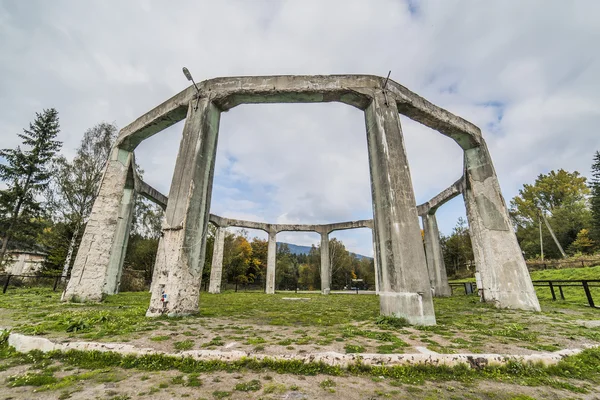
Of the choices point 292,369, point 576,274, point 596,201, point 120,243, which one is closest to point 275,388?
point 292,369

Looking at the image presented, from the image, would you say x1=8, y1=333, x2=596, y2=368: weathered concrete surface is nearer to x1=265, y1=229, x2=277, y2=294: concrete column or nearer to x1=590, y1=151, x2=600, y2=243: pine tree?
x1=265, y1=229, x2=277, y2=294: concrete column

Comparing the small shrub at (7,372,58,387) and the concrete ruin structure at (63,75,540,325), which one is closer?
the small shrub at (7,372,58,387)

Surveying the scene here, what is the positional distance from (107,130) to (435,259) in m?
26.8

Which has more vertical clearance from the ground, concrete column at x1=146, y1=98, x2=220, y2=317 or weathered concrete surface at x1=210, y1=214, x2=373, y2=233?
weathered concrete surface at x1=210, y1=214, x2=373, y2=233

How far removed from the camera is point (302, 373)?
2672mm

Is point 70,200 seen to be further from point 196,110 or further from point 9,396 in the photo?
point 9,396

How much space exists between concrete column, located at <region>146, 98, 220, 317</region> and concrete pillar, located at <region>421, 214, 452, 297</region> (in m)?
15.2

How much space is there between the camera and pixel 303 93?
7879mm

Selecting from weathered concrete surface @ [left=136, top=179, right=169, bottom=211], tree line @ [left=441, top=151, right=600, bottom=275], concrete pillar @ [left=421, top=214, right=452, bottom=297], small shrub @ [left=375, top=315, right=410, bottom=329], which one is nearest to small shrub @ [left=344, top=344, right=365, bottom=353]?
small shrub @ [left=375, top=315, right=410, bottom=329]

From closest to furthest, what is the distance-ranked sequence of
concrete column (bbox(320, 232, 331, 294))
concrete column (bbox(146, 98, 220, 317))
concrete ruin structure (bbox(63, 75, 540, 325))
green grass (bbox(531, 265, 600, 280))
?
concrete ruin structure (bbox(63, 75, 540, 325)), concrete column (bbox(146, 98, 220, 317)), green grass (bbox(531, 265, 600, 280)), concrete column (bbox(320, 232, 331, 294))

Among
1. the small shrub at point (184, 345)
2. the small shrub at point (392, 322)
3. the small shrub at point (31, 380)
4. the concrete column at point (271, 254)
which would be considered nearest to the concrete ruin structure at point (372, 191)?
the small shrub at point (392, 322)

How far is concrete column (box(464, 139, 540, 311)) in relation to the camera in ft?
27.2

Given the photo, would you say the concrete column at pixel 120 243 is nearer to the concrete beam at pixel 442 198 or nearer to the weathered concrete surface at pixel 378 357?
the weathered concrete surface at pixel 378 357

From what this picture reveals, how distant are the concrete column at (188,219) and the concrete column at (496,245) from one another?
32.3ft
